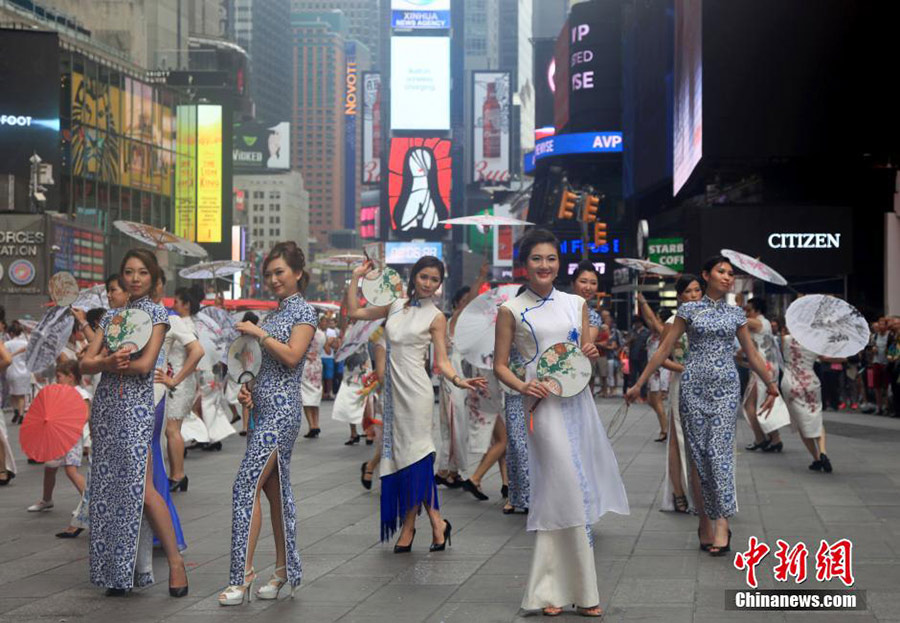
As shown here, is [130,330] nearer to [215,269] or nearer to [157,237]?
[157,237]

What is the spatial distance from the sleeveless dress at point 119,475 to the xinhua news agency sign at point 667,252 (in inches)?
1523

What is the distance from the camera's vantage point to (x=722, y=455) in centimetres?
839

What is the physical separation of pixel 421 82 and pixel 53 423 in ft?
425

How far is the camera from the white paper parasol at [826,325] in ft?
39.4

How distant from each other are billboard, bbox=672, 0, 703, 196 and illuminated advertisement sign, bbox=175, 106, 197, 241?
46.4 metres

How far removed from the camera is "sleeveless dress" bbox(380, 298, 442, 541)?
28.3ft

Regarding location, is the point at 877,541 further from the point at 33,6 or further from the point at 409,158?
the point at 409,158

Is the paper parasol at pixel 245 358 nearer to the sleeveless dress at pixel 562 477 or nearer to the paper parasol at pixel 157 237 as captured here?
the sleeveless dress at pixel 562 477

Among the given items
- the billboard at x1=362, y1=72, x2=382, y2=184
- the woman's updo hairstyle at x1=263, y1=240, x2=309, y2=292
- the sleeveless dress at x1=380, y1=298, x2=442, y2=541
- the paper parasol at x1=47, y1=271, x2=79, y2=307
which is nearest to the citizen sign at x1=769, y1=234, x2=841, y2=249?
the paper parasol at x1=47, y1=271, x2=79, y2=307

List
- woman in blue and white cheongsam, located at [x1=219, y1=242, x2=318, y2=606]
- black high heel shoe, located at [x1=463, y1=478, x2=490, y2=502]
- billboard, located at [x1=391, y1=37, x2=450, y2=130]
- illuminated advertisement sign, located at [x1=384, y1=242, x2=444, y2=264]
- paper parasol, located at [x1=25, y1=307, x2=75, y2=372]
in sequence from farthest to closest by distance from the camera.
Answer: illuminated advertisement sign, located at [x1=384, y1=242, x2=444, y2=264] < billboard, located at [x1=391, y1=37, x2=450, y2=130] < black high heel shoe, located at [x1=463, y1=478, x2=490, y2=502] < paper parasol, located at [x1=25, y1=307, x2=75, y2=372] < woman in blue and white cheongsam, located at [x1=219, y1=242, x2=318, y2=606]

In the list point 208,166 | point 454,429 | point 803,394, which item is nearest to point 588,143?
point 208,166

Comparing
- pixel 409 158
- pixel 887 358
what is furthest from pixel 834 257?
pixel 409 158

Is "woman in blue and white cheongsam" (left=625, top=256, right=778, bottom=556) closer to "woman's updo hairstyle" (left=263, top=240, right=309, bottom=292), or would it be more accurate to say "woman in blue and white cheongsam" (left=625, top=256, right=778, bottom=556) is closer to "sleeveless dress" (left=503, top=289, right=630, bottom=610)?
"sleeveless dress" (left=503, top=289, right=630, bottom=610)

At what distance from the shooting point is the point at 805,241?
3209cm
